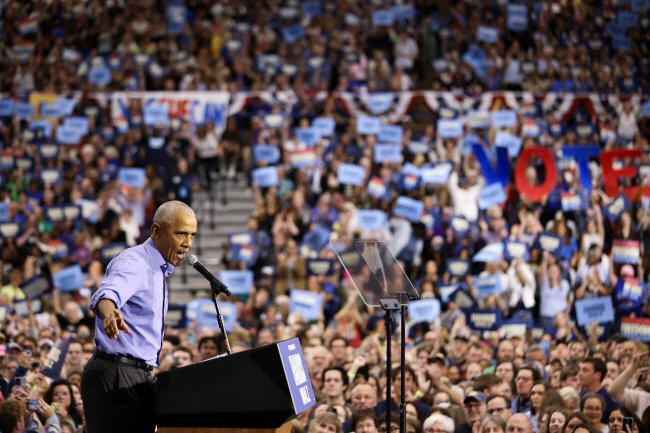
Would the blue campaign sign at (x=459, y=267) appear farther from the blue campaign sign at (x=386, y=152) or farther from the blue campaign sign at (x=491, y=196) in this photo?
the blue campaign sign at (x=386, y=152)

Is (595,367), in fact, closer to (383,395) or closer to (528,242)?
(383,395)

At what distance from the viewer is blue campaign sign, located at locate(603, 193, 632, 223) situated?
34.8 ft

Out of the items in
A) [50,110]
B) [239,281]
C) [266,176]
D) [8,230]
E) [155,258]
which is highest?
[50,110]

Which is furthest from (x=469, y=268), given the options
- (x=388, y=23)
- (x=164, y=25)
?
(x=164, y=25)

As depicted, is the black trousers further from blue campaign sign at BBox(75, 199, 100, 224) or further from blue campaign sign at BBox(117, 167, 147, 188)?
blue campaign sign at BBox(117, 167, 147, 188)

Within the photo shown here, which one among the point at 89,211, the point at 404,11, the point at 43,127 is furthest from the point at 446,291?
the point at 43,127

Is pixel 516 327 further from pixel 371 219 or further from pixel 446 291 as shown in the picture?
pixel 371 219

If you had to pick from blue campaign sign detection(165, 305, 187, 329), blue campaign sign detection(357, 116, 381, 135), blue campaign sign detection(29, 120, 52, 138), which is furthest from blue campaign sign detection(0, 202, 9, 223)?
blue campaign sign detection(357, 116, 381, 135)

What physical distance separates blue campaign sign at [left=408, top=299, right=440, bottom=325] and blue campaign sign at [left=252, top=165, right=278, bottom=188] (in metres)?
3.74

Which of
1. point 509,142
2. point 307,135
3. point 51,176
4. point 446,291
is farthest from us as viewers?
point 307,135

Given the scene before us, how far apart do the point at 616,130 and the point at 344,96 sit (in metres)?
4.12

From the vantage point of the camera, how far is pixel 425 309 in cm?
979

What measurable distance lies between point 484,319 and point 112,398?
6.26 m

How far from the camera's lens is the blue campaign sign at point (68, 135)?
1400cm
